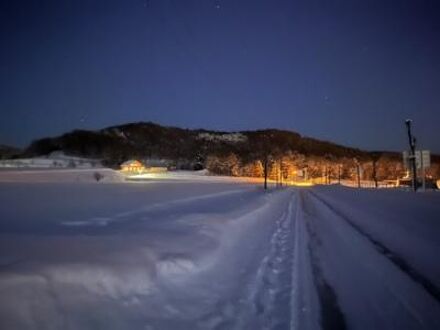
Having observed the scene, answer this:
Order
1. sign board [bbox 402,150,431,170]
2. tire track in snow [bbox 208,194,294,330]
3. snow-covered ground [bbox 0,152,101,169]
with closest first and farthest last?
tire track in snow [bbox 208,194,294,330]
sign board [bbox 402,150,431,170]
snow-covered ground [bbox 0,152,101,169]

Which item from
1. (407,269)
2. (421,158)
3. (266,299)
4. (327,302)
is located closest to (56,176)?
(421,158)

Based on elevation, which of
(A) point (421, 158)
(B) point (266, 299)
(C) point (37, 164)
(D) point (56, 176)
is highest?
(C) point (37, 164)

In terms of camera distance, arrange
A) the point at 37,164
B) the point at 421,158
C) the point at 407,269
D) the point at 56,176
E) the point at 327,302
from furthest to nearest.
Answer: the point at 37,164, the point at 56,176, the point at 421,158, the point at 407,269, the point at 327,302

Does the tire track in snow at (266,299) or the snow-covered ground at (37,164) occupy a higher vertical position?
the snow-covered ground at (37,164)

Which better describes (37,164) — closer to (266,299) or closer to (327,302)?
(266,299)

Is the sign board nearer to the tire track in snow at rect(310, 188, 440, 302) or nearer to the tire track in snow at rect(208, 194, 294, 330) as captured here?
the tire track in snow at rect(310, 188, 440, 302)

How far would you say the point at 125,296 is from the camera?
263 inches

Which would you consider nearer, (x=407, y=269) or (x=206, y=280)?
(x=206, y=280)

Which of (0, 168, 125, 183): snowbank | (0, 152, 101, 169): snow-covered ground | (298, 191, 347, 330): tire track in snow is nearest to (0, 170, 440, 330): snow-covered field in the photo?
(298, 191, 347, 330): tire track in snow

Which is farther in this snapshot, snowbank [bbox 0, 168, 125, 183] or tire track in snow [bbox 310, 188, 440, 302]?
snowbank [bbox 0, 168, 125, 183]

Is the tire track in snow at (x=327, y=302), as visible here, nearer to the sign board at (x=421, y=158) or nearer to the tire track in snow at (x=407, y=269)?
the tire track in snow at (x=407, y=269)

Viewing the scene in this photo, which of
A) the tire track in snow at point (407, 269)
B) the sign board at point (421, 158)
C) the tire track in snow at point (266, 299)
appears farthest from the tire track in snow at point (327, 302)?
the sign board at point (421, 158)

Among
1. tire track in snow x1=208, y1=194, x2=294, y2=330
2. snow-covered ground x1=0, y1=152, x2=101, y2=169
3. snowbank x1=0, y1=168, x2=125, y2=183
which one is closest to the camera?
tire track in snow x1=208, y1=194, x2=294, y2=330

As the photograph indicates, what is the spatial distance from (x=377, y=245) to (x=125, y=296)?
8.47 metres
